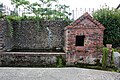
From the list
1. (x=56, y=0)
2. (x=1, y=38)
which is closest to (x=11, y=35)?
(x=1, y=38)

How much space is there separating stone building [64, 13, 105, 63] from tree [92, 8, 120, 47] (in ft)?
7.29

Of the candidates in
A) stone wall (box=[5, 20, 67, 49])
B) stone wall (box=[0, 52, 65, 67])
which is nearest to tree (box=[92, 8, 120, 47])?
stone wall (box=[5, 20, 67, 49])

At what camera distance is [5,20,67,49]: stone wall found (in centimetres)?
1299

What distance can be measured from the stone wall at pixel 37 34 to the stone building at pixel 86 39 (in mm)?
2855

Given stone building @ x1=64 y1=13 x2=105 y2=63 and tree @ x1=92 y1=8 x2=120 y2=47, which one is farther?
tree @ x1=92 y1=8 x2=120 y2=47

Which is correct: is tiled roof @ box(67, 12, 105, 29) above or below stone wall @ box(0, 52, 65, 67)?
above

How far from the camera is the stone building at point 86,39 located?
1010 centimetres

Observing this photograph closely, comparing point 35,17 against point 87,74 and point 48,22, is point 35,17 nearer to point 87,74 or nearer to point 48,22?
→ point 48,22

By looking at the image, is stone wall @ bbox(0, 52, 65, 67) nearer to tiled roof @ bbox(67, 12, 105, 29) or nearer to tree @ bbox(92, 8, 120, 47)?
tiled roof @ bbox(67, 12, 105, 29)

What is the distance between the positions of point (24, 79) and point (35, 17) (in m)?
7.10

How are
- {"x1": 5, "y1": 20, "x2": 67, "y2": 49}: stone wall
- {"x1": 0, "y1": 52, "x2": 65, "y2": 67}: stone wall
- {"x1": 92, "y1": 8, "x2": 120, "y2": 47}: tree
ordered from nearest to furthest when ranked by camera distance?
1. {"x1": 0, "y1": 52, "x2": 65, "y2": 67}: stone wall
2. {"x1": 92, "y1": 8, "x2": 120, "y2": 47}: tree
3. {"x1": 5, "y1": 20, "x2": 67, "y2": 49}: stone wall

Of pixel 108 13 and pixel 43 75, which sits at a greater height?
pixel 108 13

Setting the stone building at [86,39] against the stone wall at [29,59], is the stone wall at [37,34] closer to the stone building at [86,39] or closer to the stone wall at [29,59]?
the stone building at [86,39]

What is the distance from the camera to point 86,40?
10.2 m
